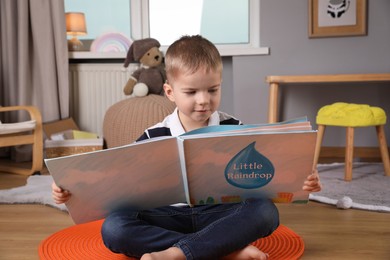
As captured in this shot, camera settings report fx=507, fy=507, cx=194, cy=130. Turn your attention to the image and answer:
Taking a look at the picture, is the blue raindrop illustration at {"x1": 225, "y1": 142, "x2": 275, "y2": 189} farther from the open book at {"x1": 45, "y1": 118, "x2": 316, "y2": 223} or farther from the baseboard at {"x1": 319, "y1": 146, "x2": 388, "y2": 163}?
the baseboard at {"x1": 319, "y1": 146, "x2": 388, "y2": 163}

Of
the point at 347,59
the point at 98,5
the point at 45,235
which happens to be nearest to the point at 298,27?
the point at 347,59

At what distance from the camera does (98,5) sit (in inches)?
133

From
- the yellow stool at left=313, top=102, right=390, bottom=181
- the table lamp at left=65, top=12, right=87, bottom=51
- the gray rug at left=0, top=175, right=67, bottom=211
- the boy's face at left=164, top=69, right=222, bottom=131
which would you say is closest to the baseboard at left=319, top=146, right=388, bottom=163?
the yellow stool at left=313, top=102, right=390, bottom=181

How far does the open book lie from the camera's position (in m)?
1.06

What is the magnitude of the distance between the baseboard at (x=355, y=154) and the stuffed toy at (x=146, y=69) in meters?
1.07

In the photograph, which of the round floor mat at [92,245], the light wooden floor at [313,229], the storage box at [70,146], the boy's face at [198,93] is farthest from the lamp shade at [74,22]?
the boy's face at [198,93]

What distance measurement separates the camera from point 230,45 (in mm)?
3324

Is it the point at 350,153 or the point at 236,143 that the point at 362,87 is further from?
the point at 236,143

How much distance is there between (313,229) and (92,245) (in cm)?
67

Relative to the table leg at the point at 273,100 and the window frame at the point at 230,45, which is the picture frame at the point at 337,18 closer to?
the window frame at the point at 230,45

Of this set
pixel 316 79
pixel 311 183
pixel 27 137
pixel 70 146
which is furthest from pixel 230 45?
pixel 311 183

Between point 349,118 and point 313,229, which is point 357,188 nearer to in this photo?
point 349,118

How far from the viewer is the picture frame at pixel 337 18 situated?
296 centimetres

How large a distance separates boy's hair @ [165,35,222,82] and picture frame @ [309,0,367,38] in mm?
1900
